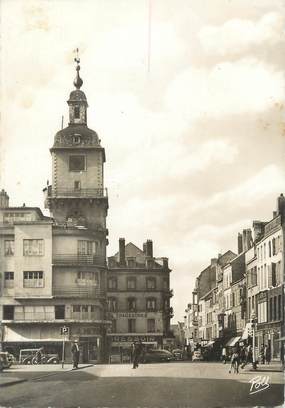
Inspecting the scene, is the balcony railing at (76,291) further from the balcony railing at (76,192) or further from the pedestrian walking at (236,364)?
the pedestrian walking at (236,364)

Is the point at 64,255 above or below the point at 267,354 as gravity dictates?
above

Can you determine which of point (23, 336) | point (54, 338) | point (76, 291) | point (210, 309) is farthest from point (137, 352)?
point (210, 309)

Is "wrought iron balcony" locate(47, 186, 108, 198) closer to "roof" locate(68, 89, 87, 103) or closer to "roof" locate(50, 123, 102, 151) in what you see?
"roof" locate(50, 123, 102, 151)

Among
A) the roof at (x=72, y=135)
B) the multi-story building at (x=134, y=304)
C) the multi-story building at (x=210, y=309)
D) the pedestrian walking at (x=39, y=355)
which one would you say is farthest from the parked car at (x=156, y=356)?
the multi-story building at (x=210, y=309)

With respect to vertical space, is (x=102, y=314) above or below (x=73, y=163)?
below

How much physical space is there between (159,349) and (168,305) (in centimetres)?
1125

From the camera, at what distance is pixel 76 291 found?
31078 mm

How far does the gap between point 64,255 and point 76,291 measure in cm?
207

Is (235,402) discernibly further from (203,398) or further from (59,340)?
(59,340)

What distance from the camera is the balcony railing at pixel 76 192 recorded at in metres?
31.2

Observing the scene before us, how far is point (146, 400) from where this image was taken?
19547 millimetres

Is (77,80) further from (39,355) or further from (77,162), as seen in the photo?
(39,355)

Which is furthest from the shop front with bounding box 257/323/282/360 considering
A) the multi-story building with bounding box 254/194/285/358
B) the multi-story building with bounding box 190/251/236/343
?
the multi-story building with bounding box 190/251/236/343

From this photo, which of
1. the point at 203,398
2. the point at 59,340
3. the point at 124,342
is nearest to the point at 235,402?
the point at 203,398
